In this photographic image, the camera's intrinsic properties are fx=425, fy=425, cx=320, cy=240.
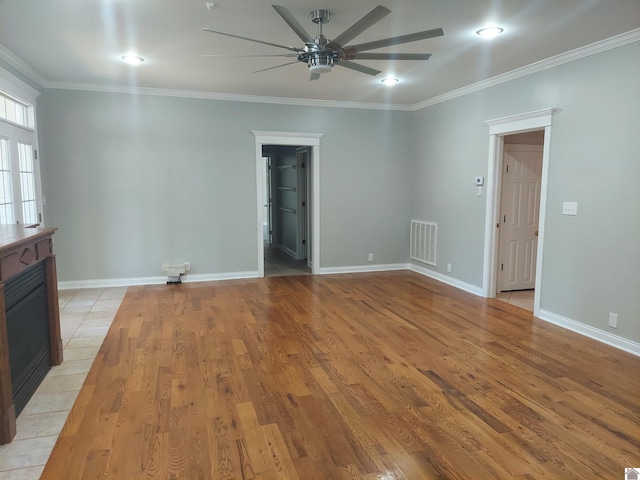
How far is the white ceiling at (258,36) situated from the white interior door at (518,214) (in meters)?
1.19

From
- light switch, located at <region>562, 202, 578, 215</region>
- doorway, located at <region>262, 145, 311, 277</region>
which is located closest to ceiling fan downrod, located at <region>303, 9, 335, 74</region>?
light switch, located at <region>562, 202, 578, 215</region>

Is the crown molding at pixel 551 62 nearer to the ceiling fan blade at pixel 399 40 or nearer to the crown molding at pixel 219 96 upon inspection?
the crown molding at pixel 219 96

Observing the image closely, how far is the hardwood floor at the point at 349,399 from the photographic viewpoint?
2.18 meters

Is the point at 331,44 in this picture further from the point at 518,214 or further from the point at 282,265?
the point at 282,265

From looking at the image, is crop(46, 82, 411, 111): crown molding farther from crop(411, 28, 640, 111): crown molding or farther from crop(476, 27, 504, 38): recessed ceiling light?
crop(476, 27, 504, 38): recessed ceiling light

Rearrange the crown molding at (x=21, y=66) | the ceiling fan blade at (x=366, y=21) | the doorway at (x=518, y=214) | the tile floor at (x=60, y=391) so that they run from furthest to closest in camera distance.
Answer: the doorway at (x=518, y=214) → the crown molding at (x=21, y=66) → the ceiling fan blade at (x=366, y=21) → the tile floor at (x=60, y=391)

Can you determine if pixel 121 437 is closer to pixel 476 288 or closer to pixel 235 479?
pixel 235 479

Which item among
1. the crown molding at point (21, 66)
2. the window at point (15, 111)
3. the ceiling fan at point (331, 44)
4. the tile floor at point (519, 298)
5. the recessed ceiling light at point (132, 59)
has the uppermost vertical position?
the recessed ceiling light at point (132, 59)

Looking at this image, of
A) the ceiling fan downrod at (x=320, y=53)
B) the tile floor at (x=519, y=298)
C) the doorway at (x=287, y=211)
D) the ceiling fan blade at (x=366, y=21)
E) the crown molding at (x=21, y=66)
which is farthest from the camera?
the doorway at (x=287, y=211)

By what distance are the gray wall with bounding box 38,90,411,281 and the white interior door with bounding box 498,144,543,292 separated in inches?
76.7

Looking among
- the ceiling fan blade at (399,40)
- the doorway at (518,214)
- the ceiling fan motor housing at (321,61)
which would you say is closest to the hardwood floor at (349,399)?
the doorway at (518,214)

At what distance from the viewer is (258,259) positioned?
21.1ft

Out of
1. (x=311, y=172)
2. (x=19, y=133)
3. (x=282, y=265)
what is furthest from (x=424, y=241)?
(x=19, y=133)

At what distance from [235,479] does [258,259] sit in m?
4.50
